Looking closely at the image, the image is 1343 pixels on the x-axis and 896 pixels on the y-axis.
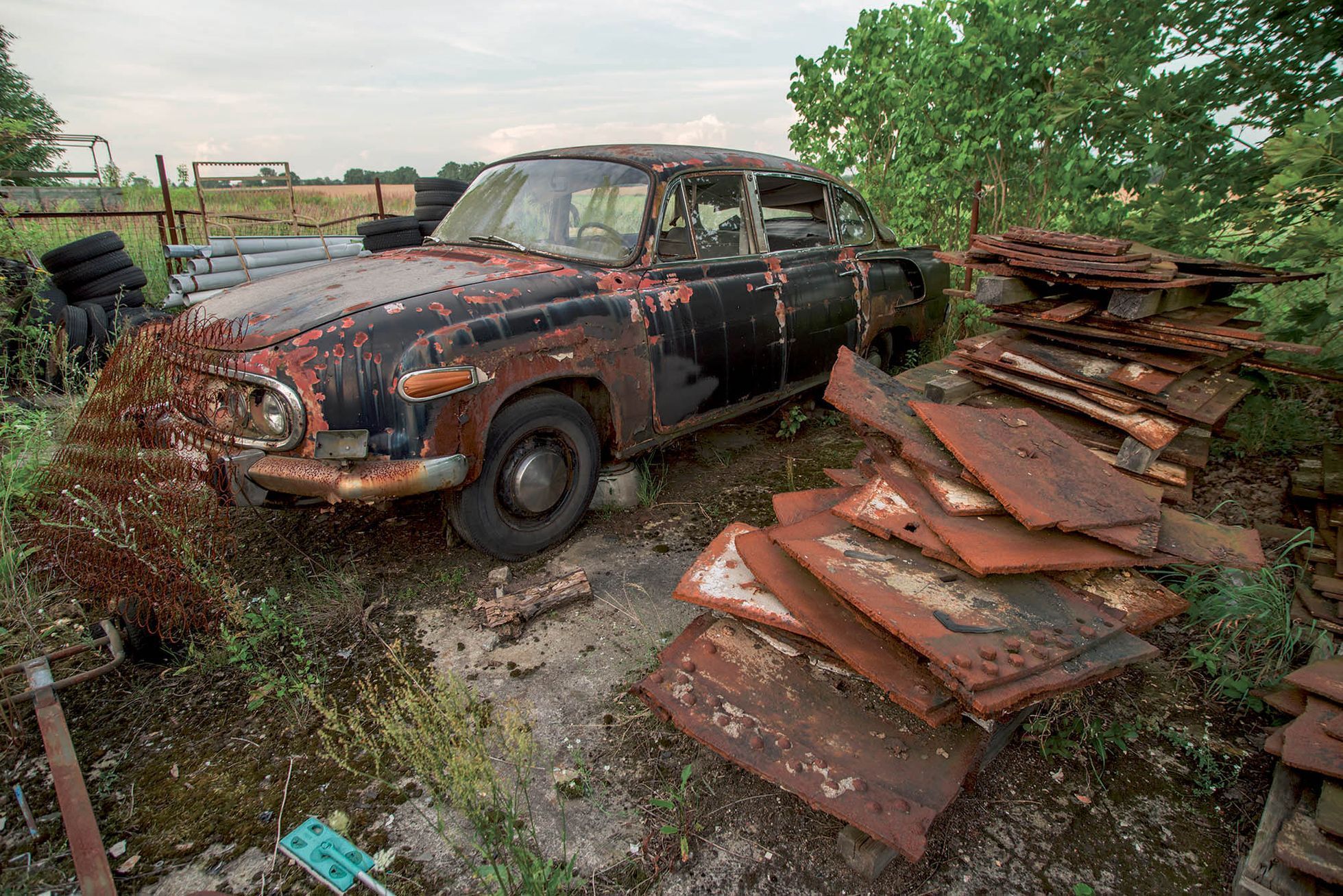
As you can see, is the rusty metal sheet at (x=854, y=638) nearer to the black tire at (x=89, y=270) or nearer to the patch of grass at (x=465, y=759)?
the patch of grass at (x=465, y=759)

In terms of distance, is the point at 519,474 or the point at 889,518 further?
A: the point at 519,474

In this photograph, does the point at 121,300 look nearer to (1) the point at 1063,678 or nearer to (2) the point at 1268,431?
(1) the point at 1063,678

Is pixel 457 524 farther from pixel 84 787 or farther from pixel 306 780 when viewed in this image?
pixel 84 787

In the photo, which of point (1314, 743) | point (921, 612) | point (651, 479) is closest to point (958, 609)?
point (921, 612)

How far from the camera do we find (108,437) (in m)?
2.89

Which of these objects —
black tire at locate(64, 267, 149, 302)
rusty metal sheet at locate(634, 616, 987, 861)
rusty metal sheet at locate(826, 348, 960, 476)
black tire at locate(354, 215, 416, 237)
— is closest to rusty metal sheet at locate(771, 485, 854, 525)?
rusty metal sheet at locate(826, 348, 960, 476)

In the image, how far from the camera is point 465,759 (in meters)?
1.66

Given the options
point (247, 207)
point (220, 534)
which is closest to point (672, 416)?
point (220, 534)

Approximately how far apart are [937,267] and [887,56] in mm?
3499

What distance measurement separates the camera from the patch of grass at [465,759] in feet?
5.57

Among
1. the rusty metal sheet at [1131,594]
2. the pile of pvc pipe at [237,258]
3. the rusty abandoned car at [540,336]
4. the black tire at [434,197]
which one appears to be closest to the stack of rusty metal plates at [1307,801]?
the rusty metal sheet at [1131,594]

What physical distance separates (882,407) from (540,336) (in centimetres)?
156

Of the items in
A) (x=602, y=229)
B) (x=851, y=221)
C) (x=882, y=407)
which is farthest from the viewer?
(x=851, y=221)

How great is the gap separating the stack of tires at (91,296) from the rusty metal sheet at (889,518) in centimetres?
661
